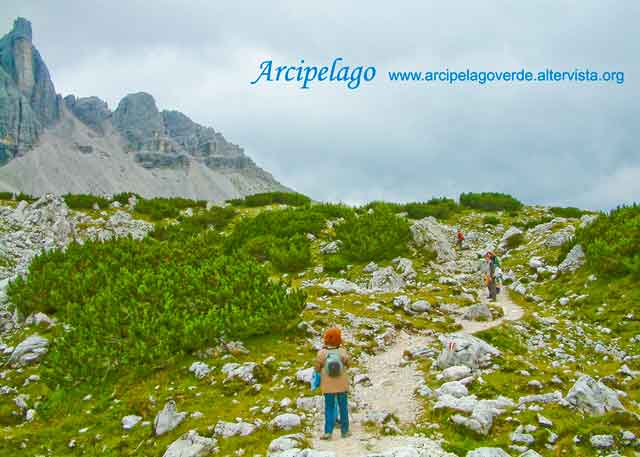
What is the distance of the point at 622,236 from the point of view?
48.1 ft

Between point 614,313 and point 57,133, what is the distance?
563ft

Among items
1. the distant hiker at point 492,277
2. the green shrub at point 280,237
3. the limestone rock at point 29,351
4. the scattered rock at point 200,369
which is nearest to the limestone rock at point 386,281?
the distant hiker at point 492,277

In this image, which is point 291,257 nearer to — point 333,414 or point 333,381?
point 333,381

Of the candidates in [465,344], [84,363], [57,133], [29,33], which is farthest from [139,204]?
[29,33]

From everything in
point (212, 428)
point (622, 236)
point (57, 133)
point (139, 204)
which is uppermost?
point (57, 133)

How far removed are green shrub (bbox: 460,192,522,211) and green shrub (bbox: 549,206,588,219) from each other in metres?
2.01

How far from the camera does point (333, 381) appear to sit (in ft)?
22.6

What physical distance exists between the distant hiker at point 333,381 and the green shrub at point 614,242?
949 centimetres

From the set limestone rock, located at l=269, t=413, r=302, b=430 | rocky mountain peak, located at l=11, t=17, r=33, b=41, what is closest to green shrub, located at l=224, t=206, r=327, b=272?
limestone rock, located at l=269, t=413, r=302, b=430

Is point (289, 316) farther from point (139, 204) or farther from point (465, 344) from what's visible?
point (139, 204)

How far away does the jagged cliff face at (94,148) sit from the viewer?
431 feet

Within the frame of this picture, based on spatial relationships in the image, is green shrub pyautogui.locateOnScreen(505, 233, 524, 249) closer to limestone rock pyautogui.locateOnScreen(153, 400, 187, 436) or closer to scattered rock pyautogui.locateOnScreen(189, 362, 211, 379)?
scattered rock pyautogui.locateOnScreen(189, 362, 211, 379)

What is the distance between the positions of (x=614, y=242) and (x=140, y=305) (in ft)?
43.2

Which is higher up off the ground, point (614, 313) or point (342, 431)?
point (614, 313)
